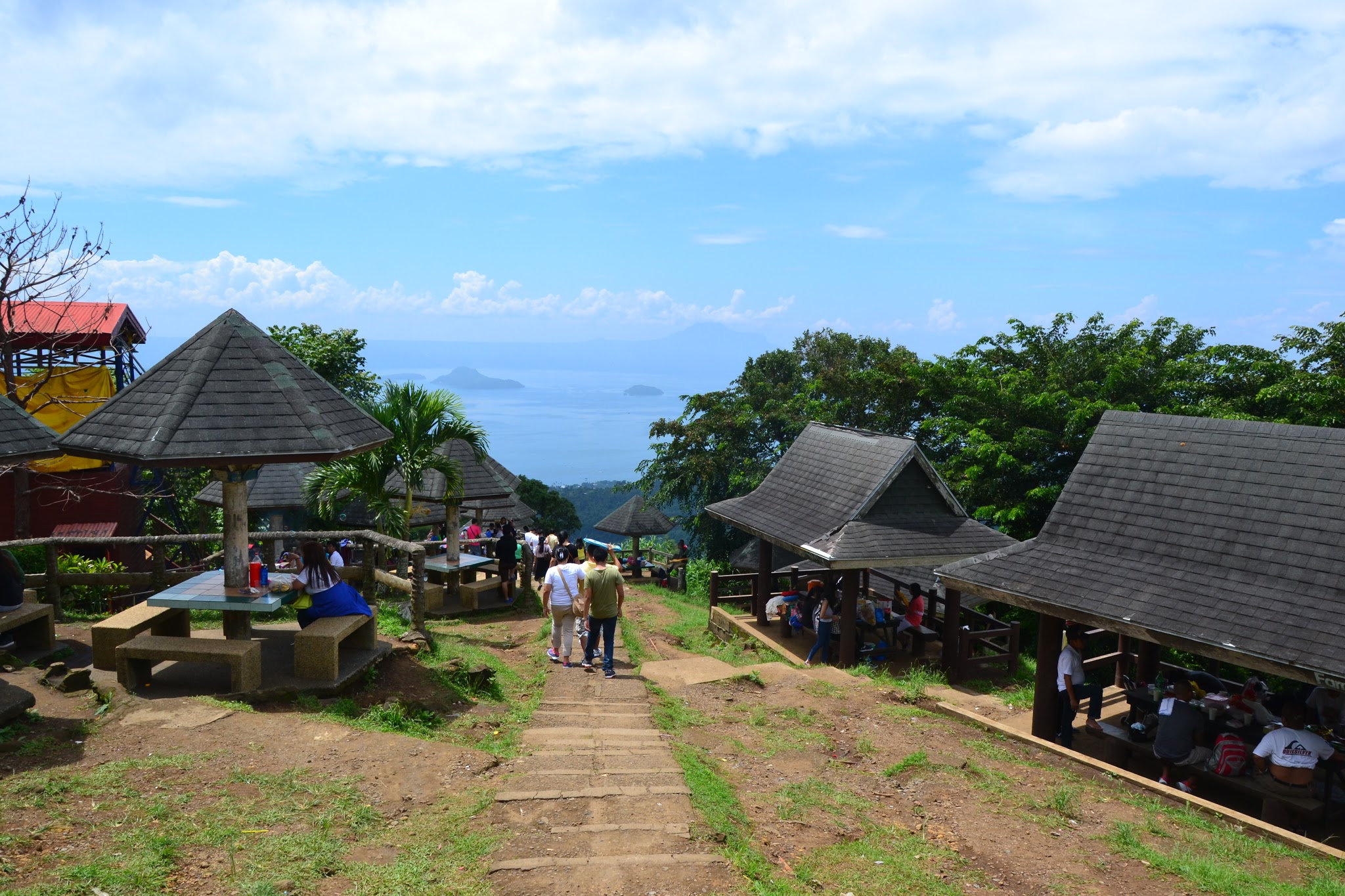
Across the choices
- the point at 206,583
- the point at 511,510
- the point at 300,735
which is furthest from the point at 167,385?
the point at 511,510

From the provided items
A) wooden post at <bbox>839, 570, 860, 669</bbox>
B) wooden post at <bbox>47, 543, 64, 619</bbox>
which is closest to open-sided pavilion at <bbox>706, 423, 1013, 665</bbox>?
wooden post at <bbox>839, 570, 860, 669</bbox>

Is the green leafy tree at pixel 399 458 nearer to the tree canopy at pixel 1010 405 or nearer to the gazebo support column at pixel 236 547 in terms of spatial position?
the gazebo support column at pixel 236 547

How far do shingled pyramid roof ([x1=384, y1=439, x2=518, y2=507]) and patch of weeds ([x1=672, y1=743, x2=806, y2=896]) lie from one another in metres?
12.2

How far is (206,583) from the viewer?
9711 mm

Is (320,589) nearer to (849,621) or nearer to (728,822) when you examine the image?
(728,822)

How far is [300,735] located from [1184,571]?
982 centimetres

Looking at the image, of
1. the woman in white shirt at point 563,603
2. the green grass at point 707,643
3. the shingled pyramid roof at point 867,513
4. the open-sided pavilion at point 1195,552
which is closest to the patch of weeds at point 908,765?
the open-sided pavilion at point 1195,552

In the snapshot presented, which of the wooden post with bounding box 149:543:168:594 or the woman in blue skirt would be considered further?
the wooden post with bounding box 149:543:168:594

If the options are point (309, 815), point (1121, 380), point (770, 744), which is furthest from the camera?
point (1121, 380)

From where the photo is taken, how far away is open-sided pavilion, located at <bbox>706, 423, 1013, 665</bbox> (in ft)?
46.1

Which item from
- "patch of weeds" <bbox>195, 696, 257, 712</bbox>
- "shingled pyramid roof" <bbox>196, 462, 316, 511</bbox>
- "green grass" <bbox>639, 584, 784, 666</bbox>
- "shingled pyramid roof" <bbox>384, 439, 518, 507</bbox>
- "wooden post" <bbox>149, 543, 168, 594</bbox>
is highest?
"shingled pyramid roof" <bbox>384, 439, 518, 507</bbox>

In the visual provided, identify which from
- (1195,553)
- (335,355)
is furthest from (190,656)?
(335,355)

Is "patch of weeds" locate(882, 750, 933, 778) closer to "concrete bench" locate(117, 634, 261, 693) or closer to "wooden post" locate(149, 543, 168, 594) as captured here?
"concrete bench" locate(117, 634, 261, 693)

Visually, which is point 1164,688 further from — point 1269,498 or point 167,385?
point 167,385
